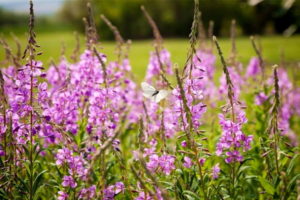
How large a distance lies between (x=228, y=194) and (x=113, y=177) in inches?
40.3

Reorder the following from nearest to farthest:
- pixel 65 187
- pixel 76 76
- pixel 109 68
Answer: pixel 65 187
pixel 76 76
pixel 109 68

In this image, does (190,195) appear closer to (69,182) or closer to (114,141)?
(114,141)

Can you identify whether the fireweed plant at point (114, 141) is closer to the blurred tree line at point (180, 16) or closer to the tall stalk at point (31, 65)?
the tall stalk at point (31, 65)

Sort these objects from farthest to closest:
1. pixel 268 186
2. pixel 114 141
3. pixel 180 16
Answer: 1. pixel 180 16
2. pixel 268 186
3. pixel 114 141

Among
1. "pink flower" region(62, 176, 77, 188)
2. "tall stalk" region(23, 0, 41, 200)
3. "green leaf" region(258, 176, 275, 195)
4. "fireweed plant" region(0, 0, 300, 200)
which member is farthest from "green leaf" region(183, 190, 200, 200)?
"tall stalk" region(23, 0, 41, 200)

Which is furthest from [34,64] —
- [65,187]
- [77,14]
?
[77,14]

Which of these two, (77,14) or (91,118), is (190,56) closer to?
(91,118)

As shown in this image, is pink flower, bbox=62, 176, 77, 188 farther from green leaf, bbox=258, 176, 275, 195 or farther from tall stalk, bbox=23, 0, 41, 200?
green leaf, bbox=258, 176, 275, 195

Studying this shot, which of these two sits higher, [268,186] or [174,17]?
[174,17]

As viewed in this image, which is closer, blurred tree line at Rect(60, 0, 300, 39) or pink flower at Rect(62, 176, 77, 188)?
pink flower at Rect(62, 176, 77, 188)

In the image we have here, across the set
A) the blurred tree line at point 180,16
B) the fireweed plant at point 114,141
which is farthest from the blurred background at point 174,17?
the fireweed plant at point 114,141

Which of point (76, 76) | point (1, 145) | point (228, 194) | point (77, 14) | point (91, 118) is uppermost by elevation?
point (77, 14)

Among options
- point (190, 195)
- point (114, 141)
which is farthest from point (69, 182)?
point (190, 195)

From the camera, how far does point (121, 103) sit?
4.50 meters
